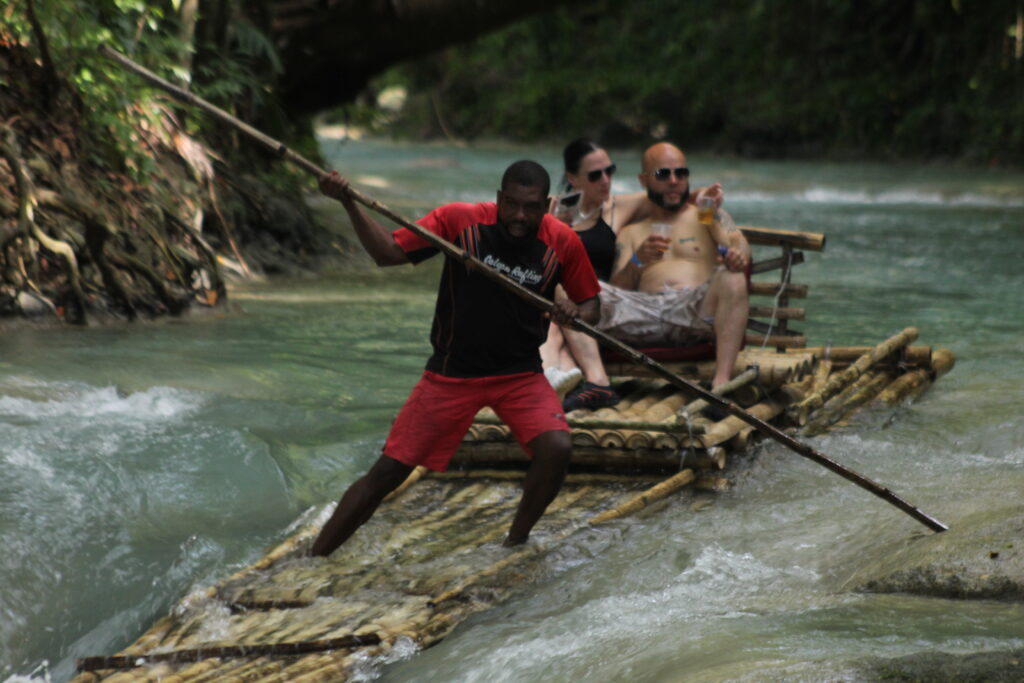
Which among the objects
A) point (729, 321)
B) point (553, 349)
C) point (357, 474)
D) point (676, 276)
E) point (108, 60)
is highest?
point (108, 60)

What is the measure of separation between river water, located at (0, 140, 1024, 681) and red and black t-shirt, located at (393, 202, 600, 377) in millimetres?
737

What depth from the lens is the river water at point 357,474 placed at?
3496 mm

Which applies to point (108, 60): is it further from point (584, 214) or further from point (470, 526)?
point (470, 526)

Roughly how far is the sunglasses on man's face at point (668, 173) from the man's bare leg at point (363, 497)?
2344mm

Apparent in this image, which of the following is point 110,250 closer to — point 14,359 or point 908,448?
point 14,359

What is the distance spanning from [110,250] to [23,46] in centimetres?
127

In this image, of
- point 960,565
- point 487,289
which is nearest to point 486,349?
point 487,289

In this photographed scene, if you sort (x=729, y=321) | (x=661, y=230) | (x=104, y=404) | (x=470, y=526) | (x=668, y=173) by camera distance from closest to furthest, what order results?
(x=470, y=526), (x=729, y=321), (x=104, y=404), (x=668, y=173), (x=661, y=230)

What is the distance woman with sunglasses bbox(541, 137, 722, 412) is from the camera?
5586mm

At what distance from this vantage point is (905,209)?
706 inches

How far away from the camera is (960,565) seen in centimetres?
369

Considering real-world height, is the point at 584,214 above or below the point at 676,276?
above

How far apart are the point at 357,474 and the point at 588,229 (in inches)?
62.4

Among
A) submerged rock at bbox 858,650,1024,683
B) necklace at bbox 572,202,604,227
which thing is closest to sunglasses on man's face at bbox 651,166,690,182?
necklace at bbox 572,202,604,227
